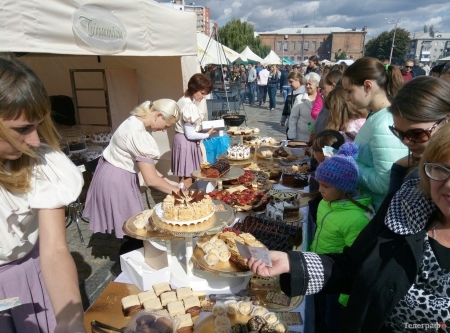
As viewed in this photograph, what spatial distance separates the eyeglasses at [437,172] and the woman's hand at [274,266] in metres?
0.65

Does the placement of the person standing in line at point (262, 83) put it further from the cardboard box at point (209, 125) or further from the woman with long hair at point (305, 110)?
the cardboard box at point (209, 125)

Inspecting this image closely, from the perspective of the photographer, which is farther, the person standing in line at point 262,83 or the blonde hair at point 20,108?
the person standing in line at point 262,83

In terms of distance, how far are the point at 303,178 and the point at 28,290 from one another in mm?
2756

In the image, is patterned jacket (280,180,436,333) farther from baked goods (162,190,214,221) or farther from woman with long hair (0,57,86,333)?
woman with long hair (0,57,86,333)

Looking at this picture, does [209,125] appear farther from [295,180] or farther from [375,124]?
[375,124]

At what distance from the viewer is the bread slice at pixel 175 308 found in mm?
1442

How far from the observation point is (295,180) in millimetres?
3371

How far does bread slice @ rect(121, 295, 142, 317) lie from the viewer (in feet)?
4.87

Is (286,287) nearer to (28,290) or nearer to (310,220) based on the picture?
(28,290)

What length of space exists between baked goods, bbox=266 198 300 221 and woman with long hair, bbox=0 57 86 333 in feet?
5.27

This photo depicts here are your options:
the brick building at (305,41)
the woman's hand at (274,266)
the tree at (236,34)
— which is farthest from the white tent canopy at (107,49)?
the brick building at (305,41)

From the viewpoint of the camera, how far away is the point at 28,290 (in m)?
1.25

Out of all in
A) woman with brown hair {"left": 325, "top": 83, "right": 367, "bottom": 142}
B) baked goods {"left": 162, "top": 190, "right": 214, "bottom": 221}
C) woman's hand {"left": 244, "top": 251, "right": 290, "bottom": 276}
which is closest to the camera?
woman's hand {"left": 244, "top": 251, "right": 290, "bottom": 276}

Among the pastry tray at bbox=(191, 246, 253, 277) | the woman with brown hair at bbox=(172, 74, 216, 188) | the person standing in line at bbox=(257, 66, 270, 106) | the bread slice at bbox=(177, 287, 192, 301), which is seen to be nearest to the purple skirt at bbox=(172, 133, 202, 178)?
the woman with brown hair at bbox=(172, 74, 216, 188)
